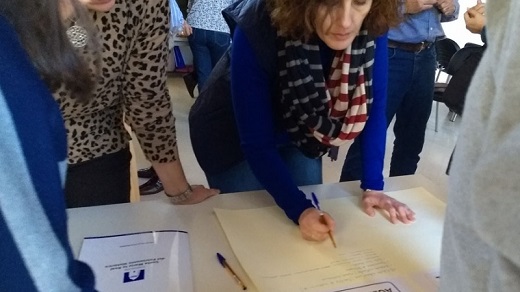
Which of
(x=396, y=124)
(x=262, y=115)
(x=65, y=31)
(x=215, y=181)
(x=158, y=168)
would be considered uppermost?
(x=65, y=31)

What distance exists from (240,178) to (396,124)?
35.7 inches

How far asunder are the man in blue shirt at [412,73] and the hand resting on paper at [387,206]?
0.65 m

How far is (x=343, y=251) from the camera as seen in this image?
86 cm

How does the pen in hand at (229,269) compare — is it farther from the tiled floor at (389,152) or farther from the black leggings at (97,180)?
the tiled floor at (389,152)

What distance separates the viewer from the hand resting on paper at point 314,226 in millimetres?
887

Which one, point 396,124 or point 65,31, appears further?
point 396,124

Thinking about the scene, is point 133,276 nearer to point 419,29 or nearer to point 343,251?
point 343,251

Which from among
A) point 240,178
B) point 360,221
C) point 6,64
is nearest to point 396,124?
point 240,178

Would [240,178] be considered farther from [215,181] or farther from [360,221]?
[360,221]

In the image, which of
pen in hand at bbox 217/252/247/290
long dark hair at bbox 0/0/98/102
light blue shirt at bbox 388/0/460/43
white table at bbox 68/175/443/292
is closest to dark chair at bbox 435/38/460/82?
light blue shirt at bbox 388/0/460/43

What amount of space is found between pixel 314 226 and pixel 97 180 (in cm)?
52

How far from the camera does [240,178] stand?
122 cm

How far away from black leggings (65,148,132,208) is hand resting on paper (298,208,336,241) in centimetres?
48

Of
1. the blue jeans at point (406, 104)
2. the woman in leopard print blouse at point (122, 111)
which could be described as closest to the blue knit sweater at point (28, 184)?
the woman in leopard print blouse at point (122, 111)
